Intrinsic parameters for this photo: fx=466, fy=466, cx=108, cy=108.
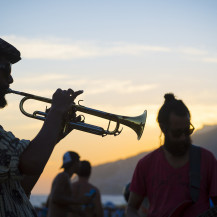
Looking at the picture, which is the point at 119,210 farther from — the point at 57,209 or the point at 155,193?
the point at 155,193

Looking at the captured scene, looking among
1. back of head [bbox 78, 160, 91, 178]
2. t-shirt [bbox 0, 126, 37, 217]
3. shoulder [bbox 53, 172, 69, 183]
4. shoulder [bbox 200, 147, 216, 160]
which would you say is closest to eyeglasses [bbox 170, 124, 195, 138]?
shoulder [bbox 200, 147, 216, 160]

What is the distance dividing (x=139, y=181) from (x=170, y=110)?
0.67 meters

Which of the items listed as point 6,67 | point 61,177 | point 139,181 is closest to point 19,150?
point 6,67

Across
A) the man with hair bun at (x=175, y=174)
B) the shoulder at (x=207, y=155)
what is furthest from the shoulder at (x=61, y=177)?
the shoulder at (x=207, y=155)

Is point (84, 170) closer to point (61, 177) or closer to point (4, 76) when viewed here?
point (61, 177)

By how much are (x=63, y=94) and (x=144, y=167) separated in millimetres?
1721

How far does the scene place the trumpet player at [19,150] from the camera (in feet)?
7.18

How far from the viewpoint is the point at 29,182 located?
8.95 ft

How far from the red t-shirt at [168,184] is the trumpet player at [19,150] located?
1.51 m

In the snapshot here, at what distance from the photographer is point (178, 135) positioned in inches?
155

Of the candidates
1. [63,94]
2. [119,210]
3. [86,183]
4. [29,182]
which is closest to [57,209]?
[86,183]

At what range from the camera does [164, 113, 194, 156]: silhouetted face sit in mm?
3879

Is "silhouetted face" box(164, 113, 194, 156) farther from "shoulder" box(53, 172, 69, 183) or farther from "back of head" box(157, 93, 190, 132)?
"shoulder" box(53, 172, 69, 183)

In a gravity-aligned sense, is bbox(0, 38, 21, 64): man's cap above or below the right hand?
above
